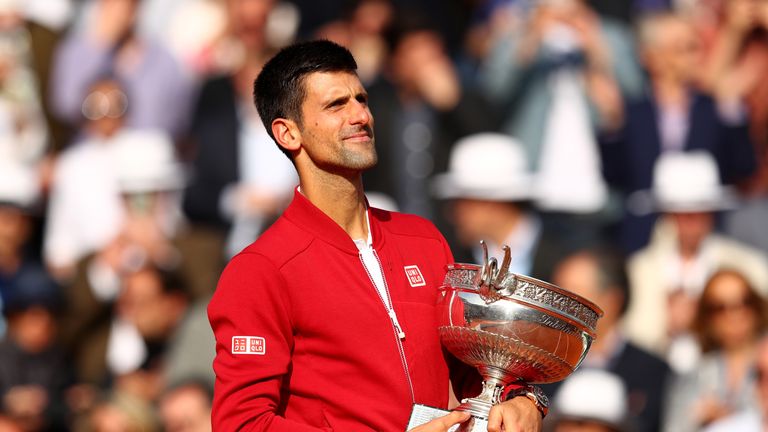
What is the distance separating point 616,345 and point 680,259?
0.99 meters

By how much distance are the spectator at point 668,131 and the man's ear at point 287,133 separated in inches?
205

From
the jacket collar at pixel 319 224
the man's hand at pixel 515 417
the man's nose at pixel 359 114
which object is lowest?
the man's hand at pixel 515 417

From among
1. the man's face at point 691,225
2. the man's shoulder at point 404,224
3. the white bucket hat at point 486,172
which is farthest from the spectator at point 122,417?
the man's shoulder at point 404,224

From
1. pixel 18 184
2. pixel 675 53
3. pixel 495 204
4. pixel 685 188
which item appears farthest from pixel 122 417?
pixel 675 53

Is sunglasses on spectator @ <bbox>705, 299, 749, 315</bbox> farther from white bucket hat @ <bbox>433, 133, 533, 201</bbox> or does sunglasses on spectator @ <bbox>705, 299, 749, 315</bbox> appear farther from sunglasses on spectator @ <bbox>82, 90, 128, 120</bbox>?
sunglasses on spectator @ <bbox>82, 90, 128, 120</bbox>

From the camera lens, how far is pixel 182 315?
8.61 m

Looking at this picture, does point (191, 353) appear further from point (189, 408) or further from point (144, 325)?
point (144, 325)

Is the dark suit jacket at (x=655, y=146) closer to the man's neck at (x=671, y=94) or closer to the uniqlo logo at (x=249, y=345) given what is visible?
the man's neck at (x=671, y=94)

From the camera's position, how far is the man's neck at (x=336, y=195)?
12.8 feet

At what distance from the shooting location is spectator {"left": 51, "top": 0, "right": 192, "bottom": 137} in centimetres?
977

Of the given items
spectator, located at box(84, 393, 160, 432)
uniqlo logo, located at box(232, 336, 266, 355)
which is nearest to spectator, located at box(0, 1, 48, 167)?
spectator, located at box(84, 393, 160, 432)

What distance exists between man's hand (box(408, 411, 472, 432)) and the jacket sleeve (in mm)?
286

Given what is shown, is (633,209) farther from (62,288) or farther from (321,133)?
(321,133)

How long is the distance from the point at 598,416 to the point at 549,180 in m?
2.32
